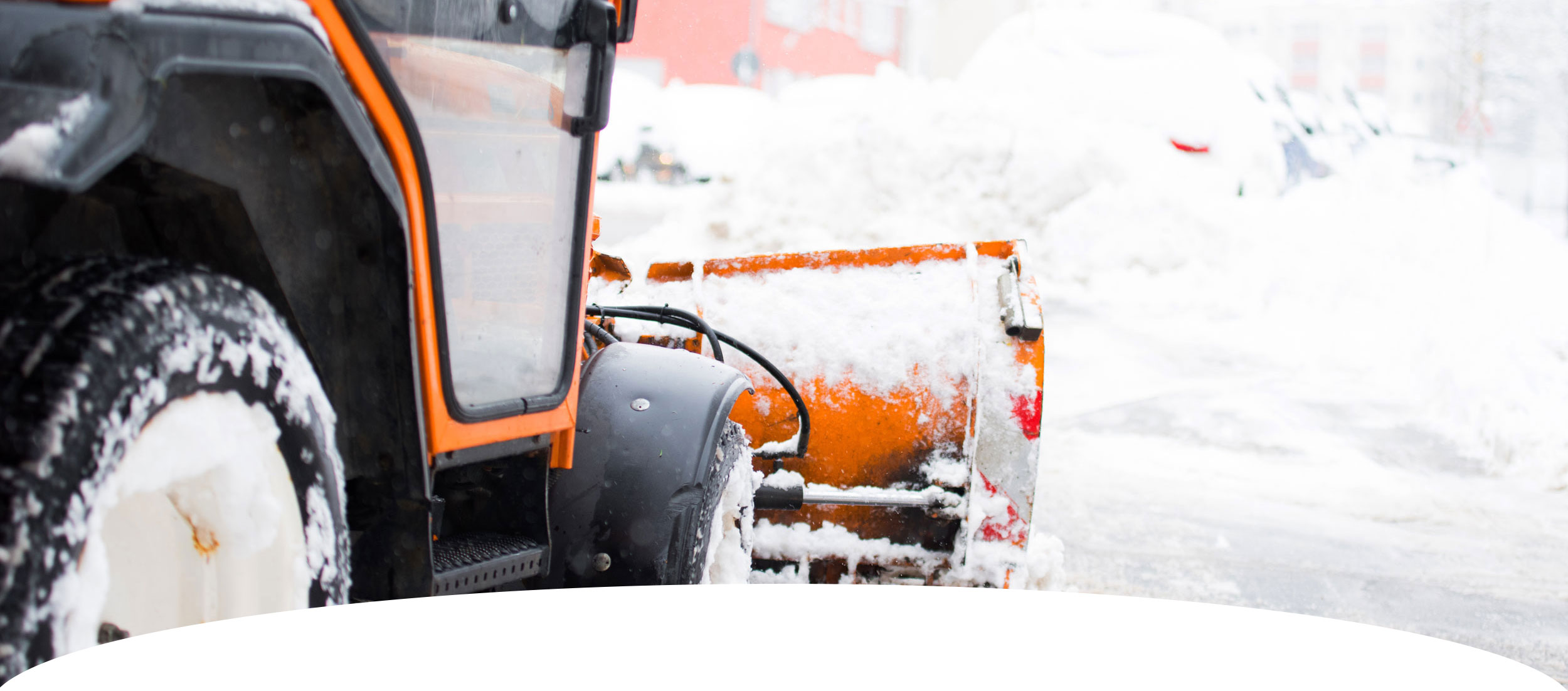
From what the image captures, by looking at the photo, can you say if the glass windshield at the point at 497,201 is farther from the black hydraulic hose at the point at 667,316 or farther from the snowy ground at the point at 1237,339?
the snowy ground at the point at 1237,339

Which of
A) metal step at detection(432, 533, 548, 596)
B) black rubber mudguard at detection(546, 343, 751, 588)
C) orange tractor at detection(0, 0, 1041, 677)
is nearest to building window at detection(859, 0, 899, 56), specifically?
orange tractor at detection(0, 0, 1041, 677)

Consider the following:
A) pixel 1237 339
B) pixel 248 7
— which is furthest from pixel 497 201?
pixel 1237 339

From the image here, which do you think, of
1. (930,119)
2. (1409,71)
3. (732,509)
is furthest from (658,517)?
(1409,71)

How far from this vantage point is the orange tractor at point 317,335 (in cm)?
93

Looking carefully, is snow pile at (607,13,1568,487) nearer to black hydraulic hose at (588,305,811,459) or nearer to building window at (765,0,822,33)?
black hydraulic hose at (588,305,811,459)

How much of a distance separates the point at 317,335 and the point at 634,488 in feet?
2.72

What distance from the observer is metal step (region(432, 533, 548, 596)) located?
1.67 m

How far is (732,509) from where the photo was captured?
2.64 metres

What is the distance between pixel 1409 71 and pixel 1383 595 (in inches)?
2293

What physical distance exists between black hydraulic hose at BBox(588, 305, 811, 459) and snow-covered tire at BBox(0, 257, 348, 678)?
180cm

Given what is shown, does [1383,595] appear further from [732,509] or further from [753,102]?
[753,102]

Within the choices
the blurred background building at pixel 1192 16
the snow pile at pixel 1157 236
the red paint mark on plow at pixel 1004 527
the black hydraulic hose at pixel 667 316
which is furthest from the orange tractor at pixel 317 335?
the blurred background building at pixel 1192 16

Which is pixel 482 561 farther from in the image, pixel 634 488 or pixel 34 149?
pixel 34 149

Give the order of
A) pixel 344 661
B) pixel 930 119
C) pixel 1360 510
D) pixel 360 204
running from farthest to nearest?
pixel 930 119, pixel 1360 510, pixel 360 204, pixel 344 661
